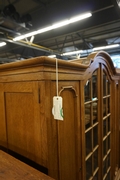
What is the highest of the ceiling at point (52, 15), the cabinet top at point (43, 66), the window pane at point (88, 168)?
the ceiling at point (52, 15)

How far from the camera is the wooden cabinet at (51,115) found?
66cm

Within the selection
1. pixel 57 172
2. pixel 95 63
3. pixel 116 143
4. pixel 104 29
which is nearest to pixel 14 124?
pixel 57 172

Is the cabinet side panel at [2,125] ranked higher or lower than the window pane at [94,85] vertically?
lower

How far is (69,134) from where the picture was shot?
2.81ft

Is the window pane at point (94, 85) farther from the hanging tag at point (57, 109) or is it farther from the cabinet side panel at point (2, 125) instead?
the cabinet side panel at point (2, 125)

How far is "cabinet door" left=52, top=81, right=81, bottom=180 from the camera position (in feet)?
2.52

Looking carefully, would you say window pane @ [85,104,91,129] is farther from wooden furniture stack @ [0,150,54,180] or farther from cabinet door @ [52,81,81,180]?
wooden furniture stack @ [0,150,54,180]

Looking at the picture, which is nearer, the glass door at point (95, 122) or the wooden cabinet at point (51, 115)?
the wooden cabinet at point (51, 115)

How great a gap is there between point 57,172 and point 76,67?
625 millimetres

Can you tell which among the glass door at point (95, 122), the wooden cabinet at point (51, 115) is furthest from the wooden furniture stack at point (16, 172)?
the glass door at point (95, 122)

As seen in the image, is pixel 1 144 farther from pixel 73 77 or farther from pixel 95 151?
→ pixel 95 151

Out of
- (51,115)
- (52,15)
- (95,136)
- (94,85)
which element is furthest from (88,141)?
(52,15)

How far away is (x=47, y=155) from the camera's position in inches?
26.2

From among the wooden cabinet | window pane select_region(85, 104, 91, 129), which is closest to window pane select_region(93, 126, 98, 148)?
the wooden cabinet
